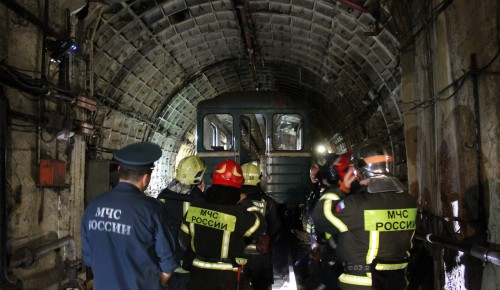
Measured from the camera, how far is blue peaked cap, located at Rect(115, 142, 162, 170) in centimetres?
285

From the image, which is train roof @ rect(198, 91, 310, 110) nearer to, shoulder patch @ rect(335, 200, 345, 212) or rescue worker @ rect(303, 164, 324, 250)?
rescue worker @ rect(303, 164, 324, 250)

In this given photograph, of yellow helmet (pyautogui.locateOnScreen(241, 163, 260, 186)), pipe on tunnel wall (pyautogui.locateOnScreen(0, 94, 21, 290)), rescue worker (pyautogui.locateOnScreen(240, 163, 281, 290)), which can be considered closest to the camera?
pipe on tunnel wall (pyautogui.locateOnScreen(0, 94, 21, 290))

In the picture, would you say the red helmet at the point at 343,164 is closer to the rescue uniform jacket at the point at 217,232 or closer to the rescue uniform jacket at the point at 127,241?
the rescue uniform jacket at the point at 217,232

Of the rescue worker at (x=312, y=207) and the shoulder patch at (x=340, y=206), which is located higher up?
the shoulder patch at (x=340, y=206)

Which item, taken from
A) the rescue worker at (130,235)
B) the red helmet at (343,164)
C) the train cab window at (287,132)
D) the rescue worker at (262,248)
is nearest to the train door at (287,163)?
the train cab window at (287,132)

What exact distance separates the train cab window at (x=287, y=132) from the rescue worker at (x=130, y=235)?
250 inches

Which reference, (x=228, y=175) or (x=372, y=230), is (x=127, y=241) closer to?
(x=228, y=175)

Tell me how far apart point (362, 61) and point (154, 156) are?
327 inches

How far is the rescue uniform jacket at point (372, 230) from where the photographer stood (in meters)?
3.09

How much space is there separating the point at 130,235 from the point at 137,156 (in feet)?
1.94

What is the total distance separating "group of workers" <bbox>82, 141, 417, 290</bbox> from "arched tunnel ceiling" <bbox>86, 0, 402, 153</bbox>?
4635mm

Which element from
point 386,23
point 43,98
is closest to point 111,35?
point 43,98

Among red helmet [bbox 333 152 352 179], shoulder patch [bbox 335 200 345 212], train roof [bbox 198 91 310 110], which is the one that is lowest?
shoulder patch [bbox 335 200 345 212]

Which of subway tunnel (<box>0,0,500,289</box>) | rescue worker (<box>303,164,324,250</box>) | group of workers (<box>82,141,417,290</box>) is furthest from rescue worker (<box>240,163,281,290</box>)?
subway tunnel (<box>0,0,500,289</box>)
